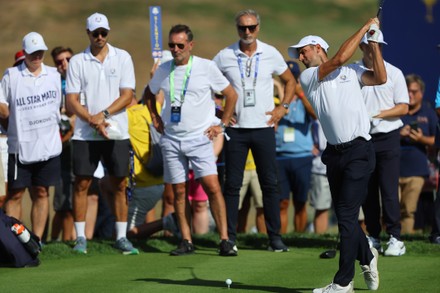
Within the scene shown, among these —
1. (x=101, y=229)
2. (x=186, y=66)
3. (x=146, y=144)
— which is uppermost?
(x=186, y=66)

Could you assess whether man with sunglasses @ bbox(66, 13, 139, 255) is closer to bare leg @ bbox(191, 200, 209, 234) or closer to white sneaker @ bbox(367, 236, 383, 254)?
bare leg @ bbox(191, 200, 209, 234)

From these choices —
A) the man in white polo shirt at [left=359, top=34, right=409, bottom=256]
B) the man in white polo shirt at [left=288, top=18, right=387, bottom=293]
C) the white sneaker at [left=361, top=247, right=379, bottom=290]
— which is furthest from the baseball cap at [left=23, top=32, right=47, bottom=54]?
the white sneaker at [left=361, top=247, right=379, bottom=290]

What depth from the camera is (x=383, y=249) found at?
43.4 feet

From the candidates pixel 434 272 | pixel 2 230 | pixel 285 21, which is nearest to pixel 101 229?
pixel 2 230

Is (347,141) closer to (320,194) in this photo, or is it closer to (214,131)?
(214,131)

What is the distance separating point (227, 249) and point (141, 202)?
228 centimetres

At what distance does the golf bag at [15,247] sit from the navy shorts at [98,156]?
121cm

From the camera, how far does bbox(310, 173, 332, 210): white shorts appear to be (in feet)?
53.1

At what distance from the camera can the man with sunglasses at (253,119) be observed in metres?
13.5

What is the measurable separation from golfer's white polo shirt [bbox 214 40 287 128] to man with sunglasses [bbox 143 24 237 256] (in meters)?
0.25

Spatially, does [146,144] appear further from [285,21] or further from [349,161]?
[285,21]

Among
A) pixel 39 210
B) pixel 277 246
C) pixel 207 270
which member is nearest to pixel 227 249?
pixel 277 246

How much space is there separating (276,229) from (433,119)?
3633 mm

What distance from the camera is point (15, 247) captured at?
1239 cm
